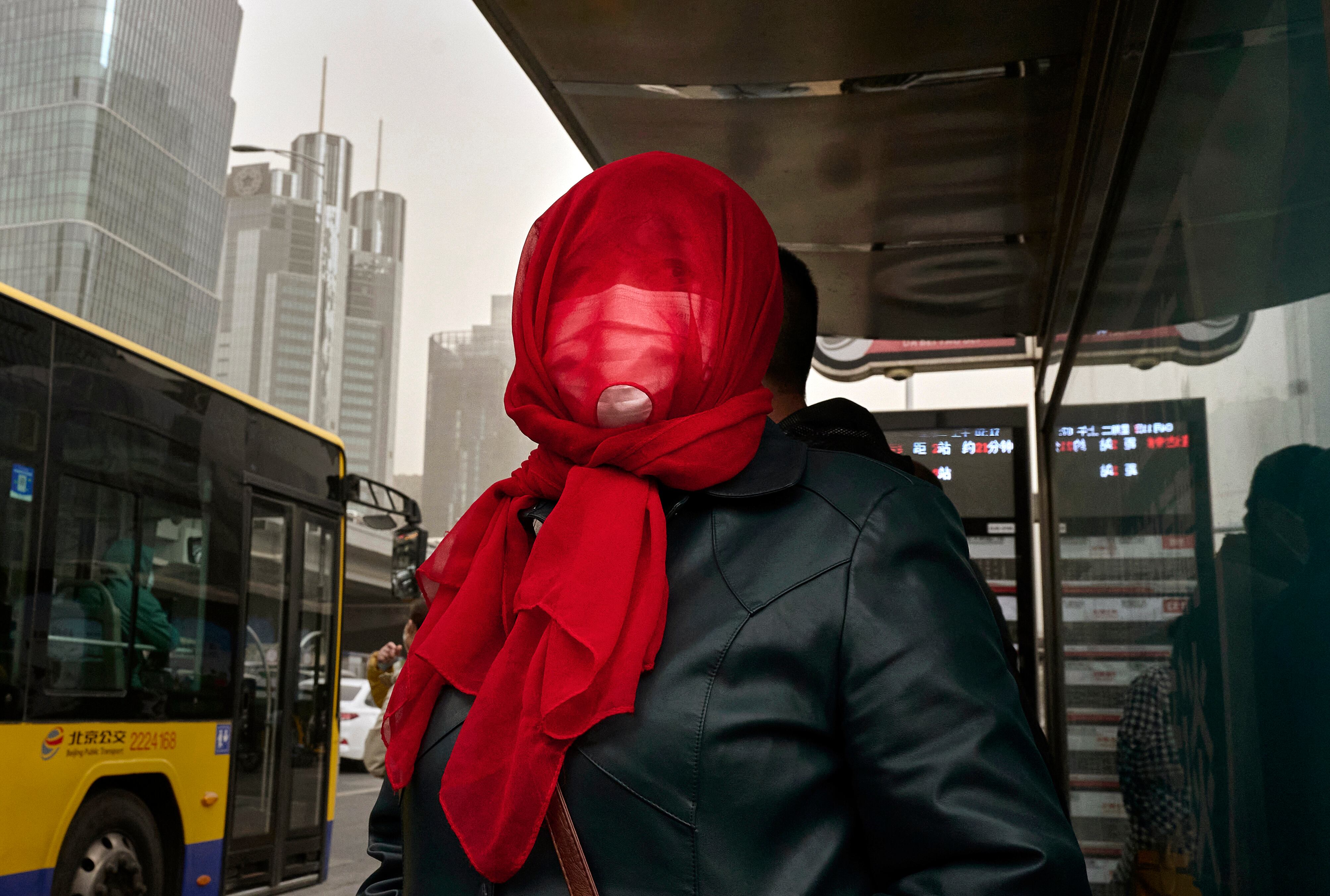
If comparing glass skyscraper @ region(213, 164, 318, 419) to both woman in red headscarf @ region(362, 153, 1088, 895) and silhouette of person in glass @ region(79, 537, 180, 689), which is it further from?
woman in red headscarf @ region(362, 153, 1088, 895)

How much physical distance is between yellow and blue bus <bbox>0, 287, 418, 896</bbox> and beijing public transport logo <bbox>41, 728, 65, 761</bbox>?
0.04ft

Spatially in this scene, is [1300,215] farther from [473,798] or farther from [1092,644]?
[1092,644]

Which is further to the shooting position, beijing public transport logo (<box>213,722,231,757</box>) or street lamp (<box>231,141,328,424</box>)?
street lamp (<box>231,141,328,424</box>)

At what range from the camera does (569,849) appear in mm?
1146

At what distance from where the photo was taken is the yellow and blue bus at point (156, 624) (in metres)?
5.07

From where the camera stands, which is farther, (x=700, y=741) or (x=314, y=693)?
(x=314, y=693)

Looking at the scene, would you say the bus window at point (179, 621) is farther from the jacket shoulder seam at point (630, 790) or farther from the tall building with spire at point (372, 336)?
the tall building with spire at point (372, 336)

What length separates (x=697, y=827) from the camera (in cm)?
112

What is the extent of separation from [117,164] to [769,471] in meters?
106

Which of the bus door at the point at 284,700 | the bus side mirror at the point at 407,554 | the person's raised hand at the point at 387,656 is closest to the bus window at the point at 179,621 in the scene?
the bus door at the point at 284,700

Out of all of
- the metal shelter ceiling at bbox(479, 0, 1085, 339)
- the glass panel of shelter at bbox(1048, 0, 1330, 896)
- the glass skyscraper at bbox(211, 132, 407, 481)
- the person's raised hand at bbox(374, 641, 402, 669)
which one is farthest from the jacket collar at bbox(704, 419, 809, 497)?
the glass skyscraper at bbox(211, 132, 407, 481)

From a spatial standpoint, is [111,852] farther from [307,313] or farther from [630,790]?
[307,313]

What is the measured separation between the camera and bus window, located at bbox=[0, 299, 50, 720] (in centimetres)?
493

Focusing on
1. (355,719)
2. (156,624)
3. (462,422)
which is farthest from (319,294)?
(156,624)
